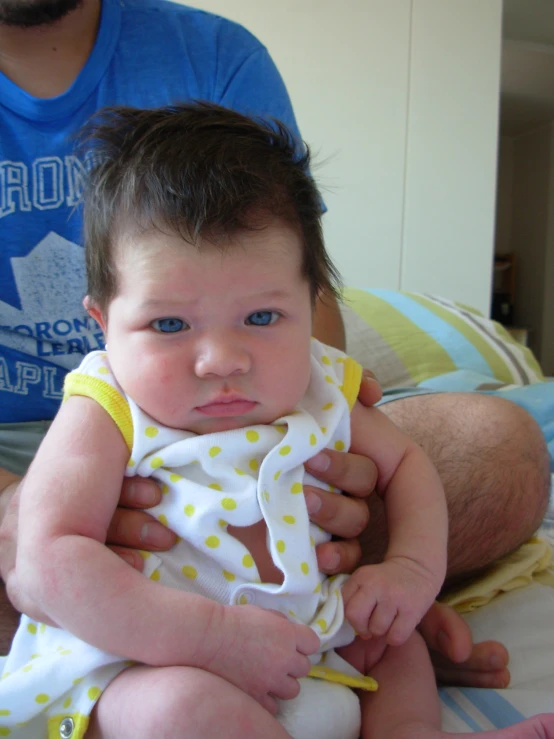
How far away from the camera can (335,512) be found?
684 mm

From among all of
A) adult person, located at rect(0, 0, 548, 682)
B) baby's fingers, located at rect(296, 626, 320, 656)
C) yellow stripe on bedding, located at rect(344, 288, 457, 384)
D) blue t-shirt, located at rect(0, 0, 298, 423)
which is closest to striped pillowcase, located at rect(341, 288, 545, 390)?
yellow stripe on bedding, located at rect(344, 288, 457, 384)

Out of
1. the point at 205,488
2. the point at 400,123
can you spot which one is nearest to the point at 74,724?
the point at 205,488

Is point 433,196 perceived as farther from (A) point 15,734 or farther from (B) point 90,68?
(A) point 15,734

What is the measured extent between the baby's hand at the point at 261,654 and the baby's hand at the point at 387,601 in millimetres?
81

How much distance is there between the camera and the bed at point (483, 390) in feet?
2.22

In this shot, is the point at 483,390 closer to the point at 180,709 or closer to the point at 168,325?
the point at 168,325

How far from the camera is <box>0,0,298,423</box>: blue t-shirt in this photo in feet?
3.05

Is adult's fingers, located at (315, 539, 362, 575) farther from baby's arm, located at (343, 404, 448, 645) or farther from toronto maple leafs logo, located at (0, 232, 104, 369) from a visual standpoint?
toronto maple leafs logo, located at (0, 232, 104, 369)

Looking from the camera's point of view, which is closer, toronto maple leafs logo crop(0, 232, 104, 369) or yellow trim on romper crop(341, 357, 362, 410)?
yellow trim on romper crop(341, 357, 362, 410)

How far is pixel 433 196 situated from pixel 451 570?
7.83ft

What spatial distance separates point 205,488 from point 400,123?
2.62 meters

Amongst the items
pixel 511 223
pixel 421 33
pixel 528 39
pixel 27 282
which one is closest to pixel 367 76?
pixel 421 33

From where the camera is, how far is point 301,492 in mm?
645

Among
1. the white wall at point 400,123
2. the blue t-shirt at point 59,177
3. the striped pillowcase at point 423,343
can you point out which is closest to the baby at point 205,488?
the blue t-shirt at point 59,177
